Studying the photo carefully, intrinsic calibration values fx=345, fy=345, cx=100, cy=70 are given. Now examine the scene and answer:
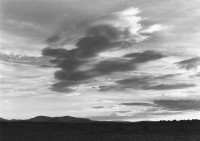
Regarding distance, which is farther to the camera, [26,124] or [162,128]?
[26,124]

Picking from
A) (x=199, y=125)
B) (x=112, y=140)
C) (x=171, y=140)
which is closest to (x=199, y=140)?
(x=171, y=140)

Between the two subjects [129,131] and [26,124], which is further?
[26,124]

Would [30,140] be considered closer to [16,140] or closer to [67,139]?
[16,140]

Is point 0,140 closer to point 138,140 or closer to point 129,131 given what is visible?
point 138,140

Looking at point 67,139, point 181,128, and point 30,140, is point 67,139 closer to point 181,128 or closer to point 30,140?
point 30,140

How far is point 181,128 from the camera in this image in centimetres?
6919

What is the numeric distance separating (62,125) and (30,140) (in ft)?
103

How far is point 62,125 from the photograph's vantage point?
77062mm

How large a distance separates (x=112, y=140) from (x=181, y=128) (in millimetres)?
28146

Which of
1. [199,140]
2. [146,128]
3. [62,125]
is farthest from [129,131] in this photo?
[199,140]

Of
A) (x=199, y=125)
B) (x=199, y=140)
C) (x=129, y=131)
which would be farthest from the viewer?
(x=199, y=125)

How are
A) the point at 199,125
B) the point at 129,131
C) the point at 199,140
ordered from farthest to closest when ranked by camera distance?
the point at 199,125
the point at 129,131
the point at 199,140

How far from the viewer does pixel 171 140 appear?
149 feet

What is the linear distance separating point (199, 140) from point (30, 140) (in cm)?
2212
